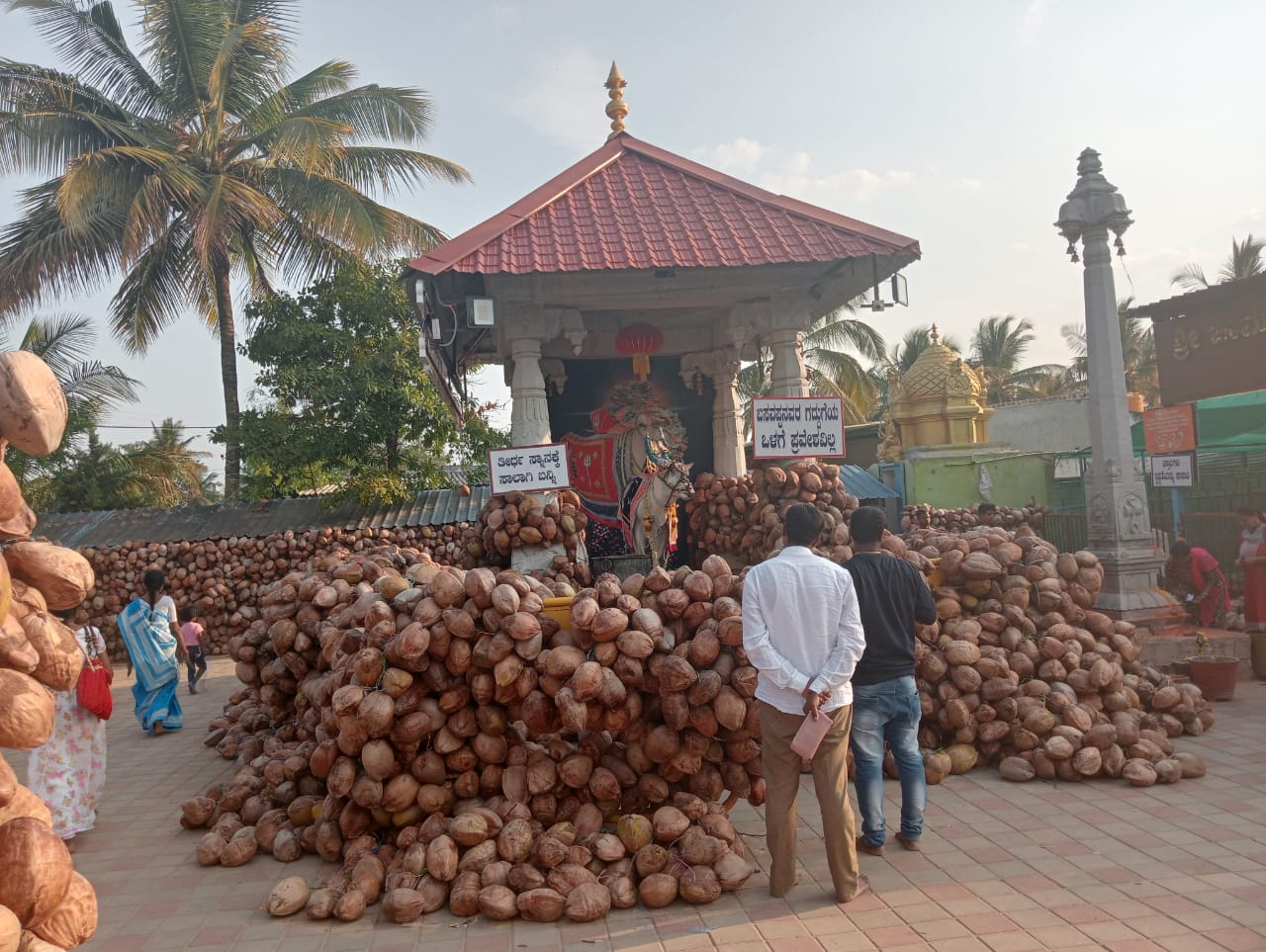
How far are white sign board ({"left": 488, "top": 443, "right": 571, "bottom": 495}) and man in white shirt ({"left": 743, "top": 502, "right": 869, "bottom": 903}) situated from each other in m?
3.52

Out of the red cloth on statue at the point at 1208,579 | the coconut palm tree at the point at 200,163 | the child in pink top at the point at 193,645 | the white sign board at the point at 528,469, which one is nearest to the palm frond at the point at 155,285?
Result: the coconut palm tree at the point at 200,163

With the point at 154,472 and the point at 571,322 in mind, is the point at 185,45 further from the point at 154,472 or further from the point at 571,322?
the point at 571,322

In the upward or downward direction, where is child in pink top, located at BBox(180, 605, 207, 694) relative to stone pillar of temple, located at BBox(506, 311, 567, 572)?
downward

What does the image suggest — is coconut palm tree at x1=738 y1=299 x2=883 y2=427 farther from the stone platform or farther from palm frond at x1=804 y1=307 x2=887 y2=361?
the stone platform

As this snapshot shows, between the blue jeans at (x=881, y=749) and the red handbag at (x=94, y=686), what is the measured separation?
4.82 m

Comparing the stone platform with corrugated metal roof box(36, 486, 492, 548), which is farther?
corrugated metal roof box(36, 486, 492, 548)

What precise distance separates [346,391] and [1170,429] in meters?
12.9

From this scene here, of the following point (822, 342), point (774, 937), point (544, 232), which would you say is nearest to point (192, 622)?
point (544, 232)

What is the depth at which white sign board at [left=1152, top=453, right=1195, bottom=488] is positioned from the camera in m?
9.80

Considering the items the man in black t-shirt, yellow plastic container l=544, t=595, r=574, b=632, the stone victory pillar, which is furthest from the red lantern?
→ the man in black t-shirt

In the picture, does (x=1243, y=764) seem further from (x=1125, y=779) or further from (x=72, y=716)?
(x=72, y=716)

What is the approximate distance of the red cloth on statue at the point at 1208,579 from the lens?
30.3ft

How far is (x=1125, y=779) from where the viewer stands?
205 inches

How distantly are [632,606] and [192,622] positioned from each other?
880cm
